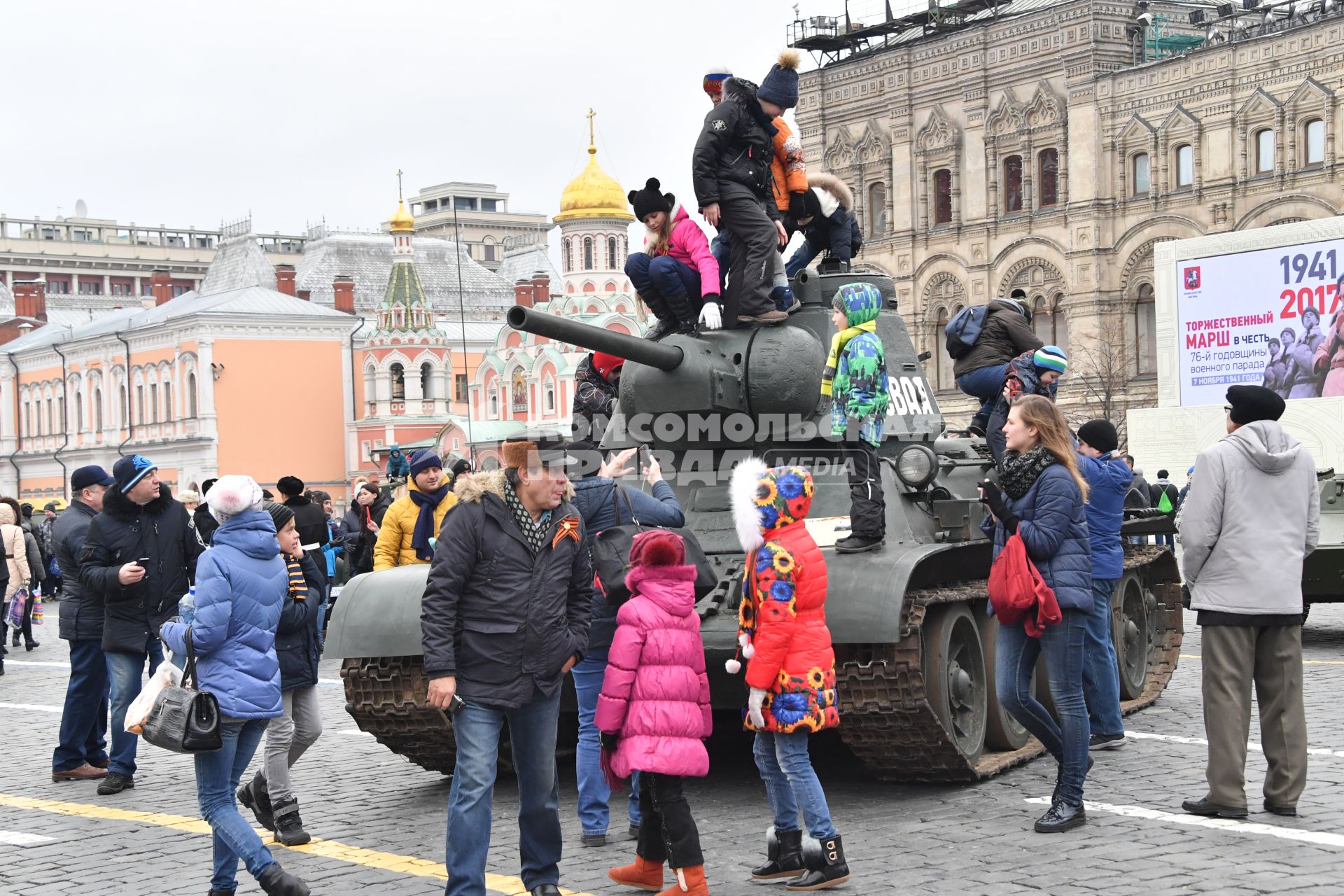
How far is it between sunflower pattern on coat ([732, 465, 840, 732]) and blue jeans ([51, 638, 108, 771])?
4.73 m

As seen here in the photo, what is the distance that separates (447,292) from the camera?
89.4 meters

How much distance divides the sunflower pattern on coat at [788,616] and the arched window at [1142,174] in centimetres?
4275

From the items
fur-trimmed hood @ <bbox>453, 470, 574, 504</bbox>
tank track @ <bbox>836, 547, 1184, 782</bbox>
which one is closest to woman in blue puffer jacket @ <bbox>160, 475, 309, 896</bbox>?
fur-trimmed hood @ <bbox>453, 470, 574, 504</bbox>

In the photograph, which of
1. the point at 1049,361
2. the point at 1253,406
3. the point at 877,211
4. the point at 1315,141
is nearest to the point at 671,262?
the point at 1049,361

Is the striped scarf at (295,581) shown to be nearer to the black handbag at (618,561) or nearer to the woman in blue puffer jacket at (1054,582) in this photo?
the black handbag at (618,561)

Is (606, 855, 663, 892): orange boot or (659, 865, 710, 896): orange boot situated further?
(606, 855, 663, 892): orange boot

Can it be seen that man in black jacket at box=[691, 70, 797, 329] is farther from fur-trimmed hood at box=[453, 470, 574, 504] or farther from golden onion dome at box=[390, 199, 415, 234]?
golden onion dome at box=[390, 199, 415, 234]

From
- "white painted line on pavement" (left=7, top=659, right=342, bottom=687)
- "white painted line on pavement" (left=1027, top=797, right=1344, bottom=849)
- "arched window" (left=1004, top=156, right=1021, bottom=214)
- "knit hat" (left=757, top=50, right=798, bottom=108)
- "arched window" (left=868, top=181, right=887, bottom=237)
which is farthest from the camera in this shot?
"arched window" (left=868, top=181, right=887, bottom=237)

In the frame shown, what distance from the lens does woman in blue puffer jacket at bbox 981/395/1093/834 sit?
789 centimetres

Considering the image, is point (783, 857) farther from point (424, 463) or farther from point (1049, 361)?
point (424, 463)

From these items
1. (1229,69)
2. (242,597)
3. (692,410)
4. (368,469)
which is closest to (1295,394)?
(1229,69)

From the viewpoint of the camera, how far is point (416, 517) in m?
11.0

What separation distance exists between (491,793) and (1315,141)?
41.6 meters

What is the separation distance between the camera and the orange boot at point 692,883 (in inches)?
272
